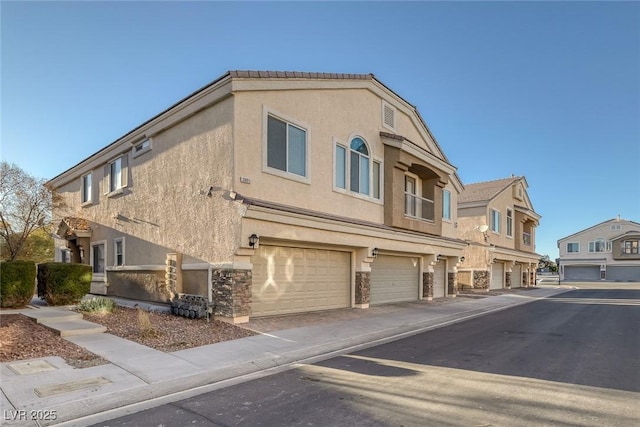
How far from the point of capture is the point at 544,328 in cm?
1252

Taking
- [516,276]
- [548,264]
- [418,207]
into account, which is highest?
[418,207]

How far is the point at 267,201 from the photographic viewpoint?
1184 centimetres

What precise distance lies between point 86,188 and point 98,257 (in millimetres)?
3773

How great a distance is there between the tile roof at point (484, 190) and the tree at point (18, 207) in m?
27.3

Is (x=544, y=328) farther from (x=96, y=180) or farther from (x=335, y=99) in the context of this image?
(x=96, y=180)

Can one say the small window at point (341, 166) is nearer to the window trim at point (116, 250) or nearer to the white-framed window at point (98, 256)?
the window trim at point (116, 250)

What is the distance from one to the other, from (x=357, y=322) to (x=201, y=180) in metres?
6.45

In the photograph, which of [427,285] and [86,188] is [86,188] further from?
[427,285]

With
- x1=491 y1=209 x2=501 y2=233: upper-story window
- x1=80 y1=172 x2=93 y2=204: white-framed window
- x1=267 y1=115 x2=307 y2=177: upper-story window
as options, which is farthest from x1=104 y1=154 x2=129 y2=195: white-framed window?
x1=491 y1=209 x2=501 y2=233: upper-story window

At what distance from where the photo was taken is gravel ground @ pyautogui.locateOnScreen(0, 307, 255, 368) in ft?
25.2

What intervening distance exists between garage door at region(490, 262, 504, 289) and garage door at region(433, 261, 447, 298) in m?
9.98

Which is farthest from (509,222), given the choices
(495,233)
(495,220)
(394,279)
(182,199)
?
(182,199)

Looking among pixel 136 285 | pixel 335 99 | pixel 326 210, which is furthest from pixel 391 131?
pixel 136 285

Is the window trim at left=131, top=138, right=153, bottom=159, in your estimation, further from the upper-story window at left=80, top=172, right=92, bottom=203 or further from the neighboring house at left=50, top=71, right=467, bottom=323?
the upper-story window at left=80, top=172, right=92, bottom=203
